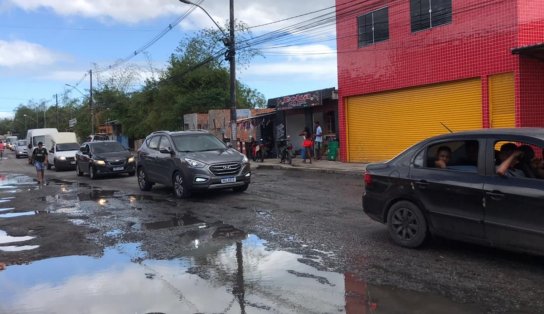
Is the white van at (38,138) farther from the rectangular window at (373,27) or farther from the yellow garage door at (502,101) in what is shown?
the yellow garage door at (502,101)

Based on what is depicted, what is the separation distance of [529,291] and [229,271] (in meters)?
3.25

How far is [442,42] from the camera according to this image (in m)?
17.8

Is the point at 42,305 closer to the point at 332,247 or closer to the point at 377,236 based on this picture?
the point at 332,247

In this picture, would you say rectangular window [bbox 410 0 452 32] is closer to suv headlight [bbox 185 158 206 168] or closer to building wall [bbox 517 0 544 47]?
building wall [bbox 517 0 544 47]

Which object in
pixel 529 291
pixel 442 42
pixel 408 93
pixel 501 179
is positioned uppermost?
pixel 442 42

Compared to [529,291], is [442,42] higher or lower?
higher

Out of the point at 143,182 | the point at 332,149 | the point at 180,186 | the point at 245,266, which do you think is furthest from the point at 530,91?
the point at 245,266

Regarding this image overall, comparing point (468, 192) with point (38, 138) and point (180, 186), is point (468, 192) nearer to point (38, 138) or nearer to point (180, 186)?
point (180, 186)

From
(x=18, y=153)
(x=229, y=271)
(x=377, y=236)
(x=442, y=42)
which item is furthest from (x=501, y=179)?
(x=18, y=153)

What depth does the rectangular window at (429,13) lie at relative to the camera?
58.0 feet

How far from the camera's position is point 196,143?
1351 centimetres

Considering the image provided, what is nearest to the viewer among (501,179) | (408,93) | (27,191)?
(501,179)

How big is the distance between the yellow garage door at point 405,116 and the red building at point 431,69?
0.04 meters

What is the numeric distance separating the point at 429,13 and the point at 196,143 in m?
Result: 9.89
